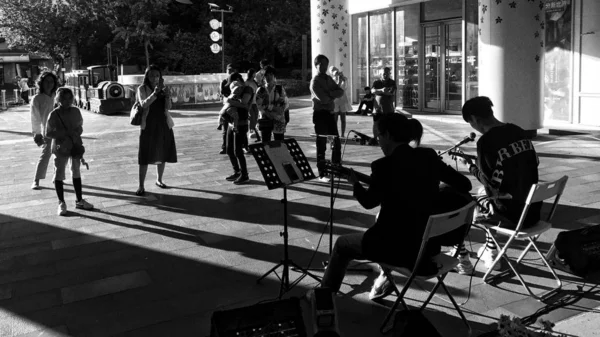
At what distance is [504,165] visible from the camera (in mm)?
4324

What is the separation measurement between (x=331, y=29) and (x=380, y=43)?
3670mm

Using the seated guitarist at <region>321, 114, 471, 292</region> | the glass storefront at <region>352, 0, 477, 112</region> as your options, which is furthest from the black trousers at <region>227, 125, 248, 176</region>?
the glass storefront at <region>352, 0, 477, 112</region>

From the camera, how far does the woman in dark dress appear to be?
301 inches

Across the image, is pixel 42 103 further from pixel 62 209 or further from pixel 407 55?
pixel 407 55

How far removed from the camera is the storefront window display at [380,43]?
19.1 metres

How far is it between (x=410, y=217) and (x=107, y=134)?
13263 mm

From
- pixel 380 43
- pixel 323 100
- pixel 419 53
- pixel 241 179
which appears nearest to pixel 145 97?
pixel 241 179

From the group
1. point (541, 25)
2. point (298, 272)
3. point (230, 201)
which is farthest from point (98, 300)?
point (541, 25)

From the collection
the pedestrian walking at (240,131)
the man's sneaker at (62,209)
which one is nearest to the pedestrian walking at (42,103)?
the man's sneaker at (62,209)

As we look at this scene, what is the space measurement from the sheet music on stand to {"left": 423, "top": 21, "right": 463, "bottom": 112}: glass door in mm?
13391

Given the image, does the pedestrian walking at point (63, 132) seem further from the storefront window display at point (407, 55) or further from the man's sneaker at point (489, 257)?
the storefront window display at point (407, 55)

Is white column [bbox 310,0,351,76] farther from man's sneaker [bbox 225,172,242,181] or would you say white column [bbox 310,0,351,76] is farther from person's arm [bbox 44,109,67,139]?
person's arm [bbox 44,109,67,139]

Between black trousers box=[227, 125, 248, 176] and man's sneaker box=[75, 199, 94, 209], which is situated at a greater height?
black trousers box=[227, 125, 248, 176]

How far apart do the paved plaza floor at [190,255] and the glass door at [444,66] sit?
7083 mm
